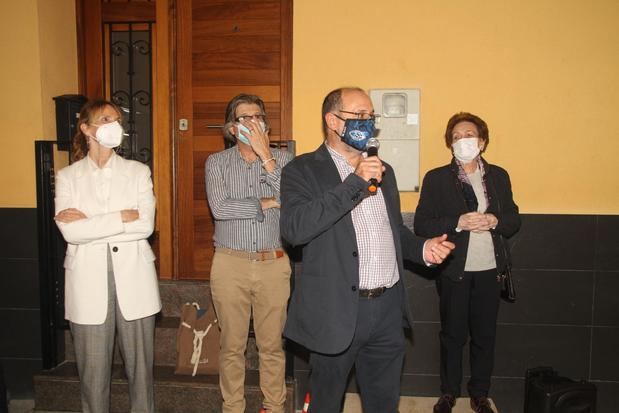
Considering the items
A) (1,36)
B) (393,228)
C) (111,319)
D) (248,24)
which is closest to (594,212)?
(393,228)

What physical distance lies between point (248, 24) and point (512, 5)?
6.21 ft

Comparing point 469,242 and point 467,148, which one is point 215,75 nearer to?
point 467,148

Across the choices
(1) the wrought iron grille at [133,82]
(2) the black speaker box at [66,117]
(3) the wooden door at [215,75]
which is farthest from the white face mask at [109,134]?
(1) the wrought iron grille at [133,82]

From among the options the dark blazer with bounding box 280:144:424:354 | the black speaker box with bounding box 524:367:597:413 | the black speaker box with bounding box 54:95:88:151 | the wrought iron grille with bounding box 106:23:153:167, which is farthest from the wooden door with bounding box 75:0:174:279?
the black speaker box with bounding box 524:367:597:413

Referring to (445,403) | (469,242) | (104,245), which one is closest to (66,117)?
(104,245)

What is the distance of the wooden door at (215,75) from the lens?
12.2 feet

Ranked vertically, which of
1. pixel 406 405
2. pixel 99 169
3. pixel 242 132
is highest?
pixel 242 132

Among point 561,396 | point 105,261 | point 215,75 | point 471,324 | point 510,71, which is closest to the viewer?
point 105,261

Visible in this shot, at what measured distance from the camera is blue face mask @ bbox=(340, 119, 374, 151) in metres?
2.11

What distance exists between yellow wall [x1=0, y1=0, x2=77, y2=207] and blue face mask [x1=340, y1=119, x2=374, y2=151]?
2543 mm

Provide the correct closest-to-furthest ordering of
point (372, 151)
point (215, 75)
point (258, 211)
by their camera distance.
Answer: point (372, 151) → point (258, 211) → point (215, 75)

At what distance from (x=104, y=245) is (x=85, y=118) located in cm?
70

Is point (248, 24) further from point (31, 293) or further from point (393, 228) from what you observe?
point (31, 293)

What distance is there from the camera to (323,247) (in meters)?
2.12
